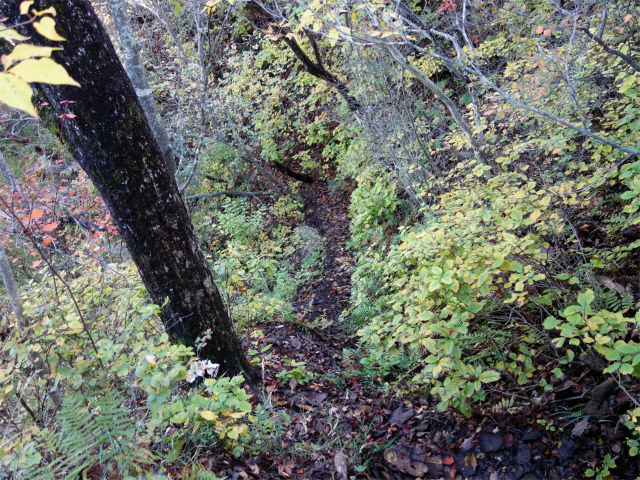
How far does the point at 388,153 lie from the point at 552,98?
2.46 metres

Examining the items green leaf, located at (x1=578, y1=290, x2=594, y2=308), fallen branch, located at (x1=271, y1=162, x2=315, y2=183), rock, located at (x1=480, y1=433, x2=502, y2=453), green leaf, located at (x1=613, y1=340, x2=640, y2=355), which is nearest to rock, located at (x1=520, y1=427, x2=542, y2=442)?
rock, located at (x1=480, y1=433, x2=502, y2=453)

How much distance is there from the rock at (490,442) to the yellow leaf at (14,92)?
3066mm

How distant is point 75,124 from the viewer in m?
2.34

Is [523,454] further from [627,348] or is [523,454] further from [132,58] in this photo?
[132,58]

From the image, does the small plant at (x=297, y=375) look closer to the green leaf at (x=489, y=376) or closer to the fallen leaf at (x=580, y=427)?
the green leaf at (x=489, y=376)

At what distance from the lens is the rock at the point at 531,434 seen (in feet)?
8.38

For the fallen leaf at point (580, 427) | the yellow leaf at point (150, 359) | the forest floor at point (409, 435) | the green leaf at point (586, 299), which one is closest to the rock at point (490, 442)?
the forest floor at point (409, 435)

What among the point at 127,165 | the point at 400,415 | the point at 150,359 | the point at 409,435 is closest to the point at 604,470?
the point at 409,435

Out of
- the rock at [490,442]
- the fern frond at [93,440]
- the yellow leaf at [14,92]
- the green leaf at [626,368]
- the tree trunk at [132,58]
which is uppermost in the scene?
the tree trunk at [132,58]

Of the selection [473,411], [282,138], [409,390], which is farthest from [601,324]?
[282,138]

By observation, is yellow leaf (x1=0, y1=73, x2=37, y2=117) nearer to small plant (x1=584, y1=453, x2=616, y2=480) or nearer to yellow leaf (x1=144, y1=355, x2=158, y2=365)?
yellow leaf (x1=144, y1=355, x2=158, y2=365)

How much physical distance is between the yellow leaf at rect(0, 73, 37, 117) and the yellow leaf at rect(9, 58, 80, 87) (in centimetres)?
2

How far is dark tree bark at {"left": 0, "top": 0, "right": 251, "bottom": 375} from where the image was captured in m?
2.29

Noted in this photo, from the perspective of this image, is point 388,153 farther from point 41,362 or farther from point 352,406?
point 41,362
